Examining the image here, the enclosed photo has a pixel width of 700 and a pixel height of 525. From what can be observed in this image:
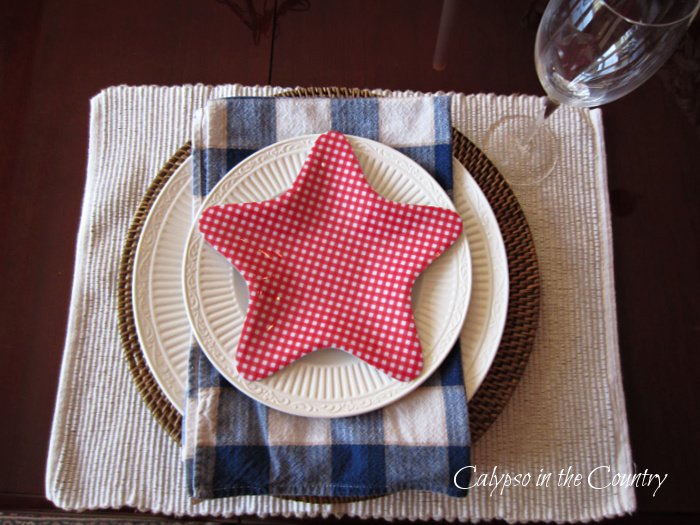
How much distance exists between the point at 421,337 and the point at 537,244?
21cm

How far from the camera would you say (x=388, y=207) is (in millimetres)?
428

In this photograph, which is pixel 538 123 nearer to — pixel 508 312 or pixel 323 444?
pixel 508 312

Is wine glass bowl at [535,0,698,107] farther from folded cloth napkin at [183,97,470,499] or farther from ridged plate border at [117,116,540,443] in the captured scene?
folded cloth napkin at [183,97,470,499]

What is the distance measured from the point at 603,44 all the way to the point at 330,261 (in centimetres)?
32

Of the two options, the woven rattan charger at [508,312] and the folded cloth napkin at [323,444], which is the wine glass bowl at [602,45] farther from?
the folded cloth napkin at [323,444]

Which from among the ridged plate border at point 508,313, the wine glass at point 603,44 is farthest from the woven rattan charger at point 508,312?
the wine glass at point 603,44

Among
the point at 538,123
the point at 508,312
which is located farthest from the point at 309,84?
the point at 508,312

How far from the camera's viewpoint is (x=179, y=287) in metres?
0.43

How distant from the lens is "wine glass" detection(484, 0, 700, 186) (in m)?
0.41

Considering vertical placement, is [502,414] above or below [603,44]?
below

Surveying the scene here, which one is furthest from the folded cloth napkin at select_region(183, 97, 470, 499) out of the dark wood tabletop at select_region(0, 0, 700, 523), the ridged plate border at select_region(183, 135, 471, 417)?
the dark wood tabletop at select_region(0, 0, 700, 523)

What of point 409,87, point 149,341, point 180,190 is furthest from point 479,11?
point 149,341

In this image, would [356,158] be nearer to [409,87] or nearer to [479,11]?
[409,87]

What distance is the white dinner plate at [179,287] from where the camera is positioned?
16.4 inches
